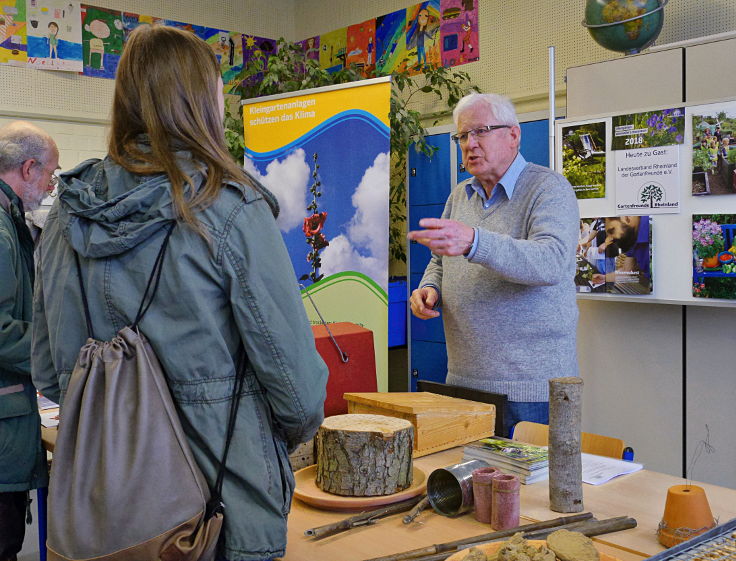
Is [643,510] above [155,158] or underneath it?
underneath

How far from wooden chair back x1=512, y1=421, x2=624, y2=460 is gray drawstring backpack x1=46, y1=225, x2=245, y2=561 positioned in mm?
1107

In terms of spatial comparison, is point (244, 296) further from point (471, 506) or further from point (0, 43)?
point (0, 43)

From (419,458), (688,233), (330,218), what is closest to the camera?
(419,458)

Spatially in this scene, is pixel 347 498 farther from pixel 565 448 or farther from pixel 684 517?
pixel 684 517

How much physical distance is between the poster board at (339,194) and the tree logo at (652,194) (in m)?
1.21

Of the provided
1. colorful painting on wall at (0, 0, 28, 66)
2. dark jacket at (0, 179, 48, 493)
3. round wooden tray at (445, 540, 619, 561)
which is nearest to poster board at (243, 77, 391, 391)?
dark jacket at (0, 179, 48, 493)

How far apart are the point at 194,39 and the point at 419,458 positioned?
3.45 ft

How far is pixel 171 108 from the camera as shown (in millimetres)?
1126

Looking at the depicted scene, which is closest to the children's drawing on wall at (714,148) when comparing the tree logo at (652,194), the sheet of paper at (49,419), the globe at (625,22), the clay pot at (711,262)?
the tree logo at (652,194)

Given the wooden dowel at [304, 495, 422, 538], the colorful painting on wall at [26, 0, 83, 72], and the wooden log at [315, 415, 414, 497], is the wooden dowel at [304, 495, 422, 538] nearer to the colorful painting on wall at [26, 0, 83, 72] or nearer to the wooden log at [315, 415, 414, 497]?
the wooden log at [315, 415, 414, 497]

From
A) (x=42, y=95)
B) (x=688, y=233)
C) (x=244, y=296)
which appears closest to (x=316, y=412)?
(x=244, y=296)

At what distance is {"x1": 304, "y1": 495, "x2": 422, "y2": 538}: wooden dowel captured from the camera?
51.3 inches

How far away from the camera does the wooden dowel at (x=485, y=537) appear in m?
1.16

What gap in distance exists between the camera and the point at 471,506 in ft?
4.58
